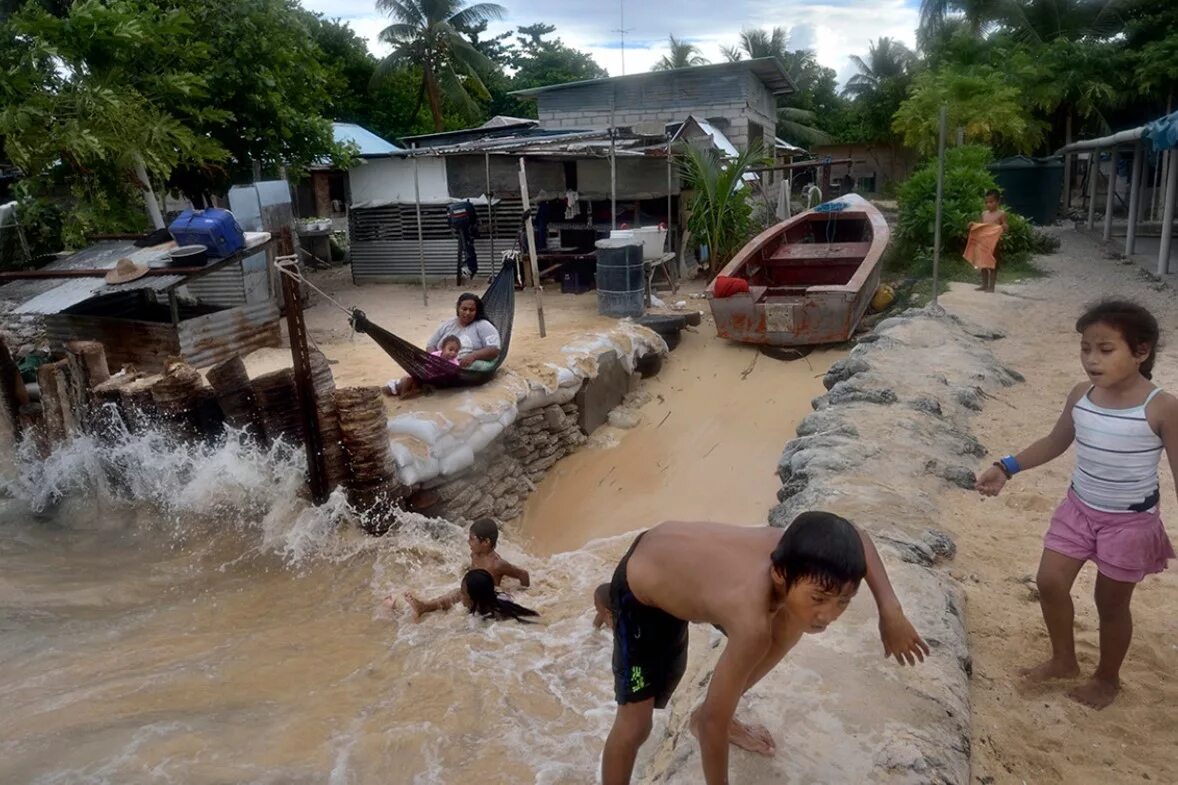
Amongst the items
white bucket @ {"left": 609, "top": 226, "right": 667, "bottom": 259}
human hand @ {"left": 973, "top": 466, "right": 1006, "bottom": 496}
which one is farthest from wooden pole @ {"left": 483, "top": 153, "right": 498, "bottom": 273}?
human hand @ {"left": 973, "top": 466, "right": 1006, "bottom": 496}

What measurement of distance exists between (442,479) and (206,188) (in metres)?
6.63

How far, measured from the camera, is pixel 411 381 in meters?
6.40

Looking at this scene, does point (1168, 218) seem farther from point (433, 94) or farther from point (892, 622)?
point (433, 94)

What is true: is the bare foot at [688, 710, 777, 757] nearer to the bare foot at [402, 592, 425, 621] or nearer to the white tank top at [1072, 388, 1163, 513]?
the white tank top at [1072, 388, 1163, 513]

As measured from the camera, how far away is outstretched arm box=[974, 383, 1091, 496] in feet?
7.87

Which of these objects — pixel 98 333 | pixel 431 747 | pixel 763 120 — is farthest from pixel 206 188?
pixel 763 120

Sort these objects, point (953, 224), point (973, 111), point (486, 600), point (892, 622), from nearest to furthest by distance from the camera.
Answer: point (892, 622)
point (486, 600)
point (953, 224)
point (973, 111)

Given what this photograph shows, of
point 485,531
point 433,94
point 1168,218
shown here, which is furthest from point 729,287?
point 433,94

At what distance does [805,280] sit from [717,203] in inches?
69.8

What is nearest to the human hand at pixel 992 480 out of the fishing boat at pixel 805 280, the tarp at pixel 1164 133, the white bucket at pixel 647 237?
the fishing boat at pixel 805 280

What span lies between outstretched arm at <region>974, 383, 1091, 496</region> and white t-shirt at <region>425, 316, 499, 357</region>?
4495 mm

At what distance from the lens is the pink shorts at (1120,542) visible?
7.38 feet

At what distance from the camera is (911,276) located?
436 inches

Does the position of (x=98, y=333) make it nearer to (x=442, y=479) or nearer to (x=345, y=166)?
(x=442, y=479)
